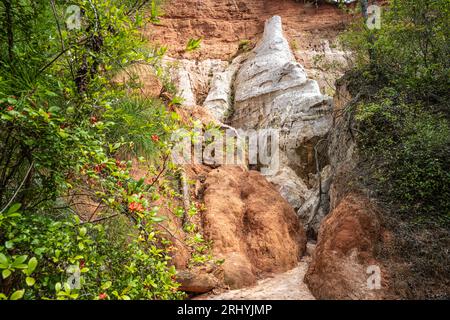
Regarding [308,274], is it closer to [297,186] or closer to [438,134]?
[438,134]

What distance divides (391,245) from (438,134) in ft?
8.61

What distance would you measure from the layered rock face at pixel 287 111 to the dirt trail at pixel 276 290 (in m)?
3.77

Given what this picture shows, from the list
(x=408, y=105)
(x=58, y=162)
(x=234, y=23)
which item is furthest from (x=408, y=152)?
(x=234, y=23)

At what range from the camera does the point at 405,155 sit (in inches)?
237

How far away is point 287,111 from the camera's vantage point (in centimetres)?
1418

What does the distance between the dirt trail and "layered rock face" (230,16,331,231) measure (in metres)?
3.77

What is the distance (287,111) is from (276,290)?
9.61 metres

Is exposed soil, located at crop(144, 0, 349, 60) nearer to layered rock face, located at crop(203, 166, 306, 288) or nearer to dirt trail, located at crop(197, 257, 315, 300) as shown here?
layered rock face, located at crop(203, 166, 306, 288)

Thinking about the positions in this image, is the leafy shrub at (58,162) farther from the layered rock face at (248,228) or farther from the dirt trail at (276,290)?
the layered rock face at (248,228)

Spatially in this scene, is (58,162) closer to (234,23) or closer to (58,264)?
(58,264)

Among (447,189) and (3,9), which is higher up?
(3,9)
